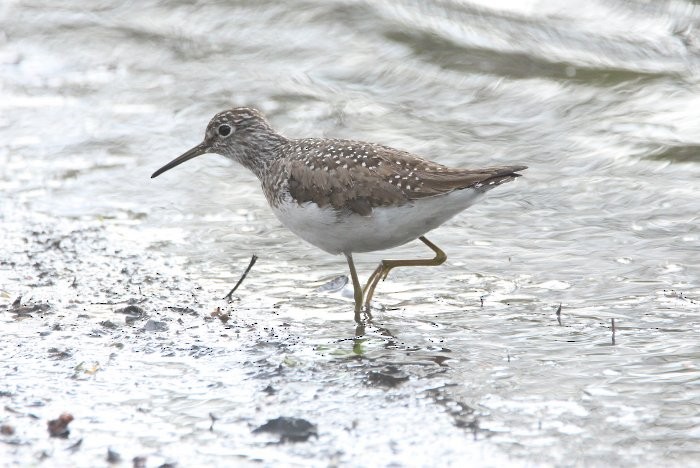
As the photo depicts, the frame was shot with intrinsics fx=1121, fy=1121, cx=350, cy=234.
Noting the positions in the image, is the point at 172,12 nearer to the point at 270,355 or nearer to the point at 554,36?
the point at 554,36

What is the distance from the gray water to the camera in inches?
198

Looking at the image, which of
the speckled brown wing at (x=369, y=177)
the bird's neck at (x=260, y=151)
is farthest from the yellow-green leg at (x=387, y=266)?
the bird's neck at (x=260, y=151)

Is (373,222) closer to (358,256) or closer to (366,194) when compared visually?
(366,194)

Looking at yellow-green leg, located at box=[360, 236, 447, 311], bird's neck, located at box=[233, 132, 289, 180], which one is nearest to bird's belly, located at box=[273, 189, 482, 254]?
yellow-green leg, located at box=[360, 236, 447, 311]

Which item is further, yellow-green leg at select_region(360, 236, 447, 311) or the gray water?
yellow-green leg at select_region(360, 236, 447, 311)

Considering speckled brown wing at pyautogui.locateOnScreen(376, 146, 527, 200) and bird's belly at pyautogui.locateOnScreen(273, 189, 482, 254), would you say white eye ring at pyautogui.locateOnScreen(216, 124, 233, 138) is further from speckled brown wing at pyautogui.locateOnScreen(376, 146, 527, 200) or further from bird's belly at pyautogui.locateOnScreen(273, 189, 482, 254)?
speckled brown wing at pyautogui.locateOnScreen(376, 146, 527, 200)

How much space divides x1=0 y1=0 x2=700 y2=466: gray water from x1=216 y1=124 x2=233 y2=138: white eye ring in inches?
34.2

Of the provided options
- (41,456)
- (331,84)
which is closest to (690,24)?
(331,84)

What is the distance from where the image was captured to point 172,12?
562 inches

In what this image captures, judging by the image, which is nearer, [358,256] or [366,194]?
[366,194]

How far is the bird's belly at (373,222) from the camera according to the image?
21.5 ft

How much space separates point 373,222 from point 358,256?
1.65 m

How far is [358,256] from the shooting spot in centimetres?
827

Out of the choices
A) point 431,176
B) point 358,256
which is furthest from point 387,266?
point 358,256
